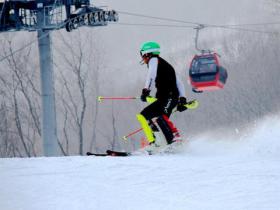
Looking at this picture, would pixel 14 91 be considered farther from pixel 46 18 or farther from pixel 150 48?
pixel 150 48

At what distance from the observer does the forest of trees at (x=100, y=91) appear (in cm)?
5700

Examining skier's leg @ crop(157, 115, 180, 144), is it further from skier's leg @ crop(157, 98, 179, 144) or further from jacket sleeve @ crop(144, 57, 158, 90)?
jacket sleeve @ crop(144, 57, 158, 90)

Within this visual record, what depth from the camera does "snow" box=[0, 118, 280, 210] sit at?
629cm

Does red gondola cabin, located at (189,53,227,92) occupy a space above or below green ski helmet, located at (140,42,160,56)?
below

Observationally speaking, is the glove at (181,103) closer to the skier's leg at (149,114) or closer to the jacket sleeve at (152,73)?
the skier's leg at (149,114)

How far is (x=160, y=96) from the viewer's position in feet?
35.9

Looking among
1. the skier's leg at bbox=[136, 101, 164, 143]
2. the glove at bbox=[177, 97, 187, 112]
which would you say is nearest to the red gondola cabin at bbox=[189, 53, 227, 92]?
the glove at bbox=[177, 97, 187, 112]

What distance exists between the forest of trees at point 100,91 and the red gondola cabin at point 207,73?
90.7ft

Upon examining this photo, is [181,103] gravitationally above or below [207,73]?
above

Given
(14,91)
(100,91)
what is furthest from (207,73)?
(100,91)

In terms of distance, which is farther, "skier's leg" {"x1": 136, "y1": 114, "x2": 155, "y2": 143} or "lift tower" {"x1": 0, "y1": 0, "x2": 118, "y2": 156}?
"lift tower" {"x1": 0, "y1": 0, "x2": 118, "y2": 156}

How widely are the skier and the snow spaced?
990 mm

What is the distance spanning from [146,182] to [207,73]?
1716 cm

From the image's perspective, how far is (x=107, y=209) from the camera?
612 centimetres
